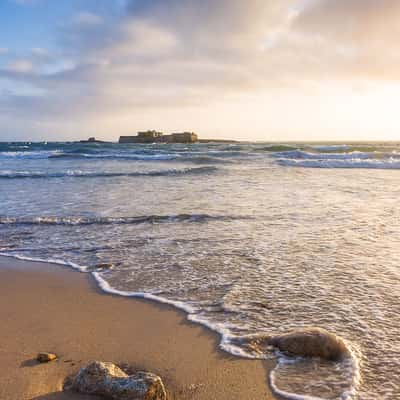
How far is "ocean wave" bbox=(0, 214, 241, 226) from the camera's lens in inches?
279

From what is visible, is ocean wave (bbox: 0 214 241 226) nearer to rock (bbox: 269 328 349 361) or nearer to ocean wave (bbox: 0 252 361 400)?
ocean wave (bbox: 0 252 361 400)

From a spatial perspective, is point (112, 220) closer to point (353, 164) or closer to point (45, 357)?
point (45, 357)

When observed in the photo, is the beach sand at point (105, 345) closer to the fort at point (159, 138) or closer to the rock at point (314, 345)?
the rock at point (314, 345)

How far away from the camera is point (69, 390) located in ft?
7.49

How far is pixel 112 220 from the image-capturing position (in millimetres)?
7230

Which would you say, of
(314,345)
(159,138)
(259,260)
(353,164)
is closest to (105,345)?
(314,345)

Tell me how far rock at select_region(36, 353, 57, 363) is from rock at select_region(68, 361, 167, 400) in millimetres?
359

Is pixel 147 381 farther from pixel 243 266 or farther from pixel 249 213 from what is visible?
pixel 249 213

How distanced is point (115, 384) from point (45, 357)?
712mm

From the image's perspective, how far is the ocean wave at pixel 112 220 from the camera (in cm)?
710

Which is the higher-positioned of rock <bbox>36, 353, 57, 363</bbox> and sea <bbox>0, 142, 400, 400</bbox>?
sea <bbox>0, 142, 400, 400</bbox>

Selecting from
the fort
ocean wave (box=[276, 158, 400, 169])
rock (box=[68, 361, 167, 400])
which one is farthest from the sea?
the fort

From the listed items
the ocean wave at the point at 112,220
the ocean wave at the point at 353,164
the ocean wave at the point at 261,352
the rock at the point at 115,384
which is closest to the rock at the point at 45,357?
the rock at the point at 115,384

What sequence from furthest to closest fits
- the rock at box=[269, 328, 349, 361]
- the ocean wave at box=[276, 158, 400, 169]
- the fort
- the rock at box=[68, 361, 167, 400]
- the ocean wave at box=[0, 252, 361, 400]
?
the fort → the ocean wave at box=[276, 158, 400, 169] → the rock at box=[269, 328, 349, 361] → the ocean wave at box=[0, 252, 361, 400] → the rock at box=[68, 361, 167, 400]
